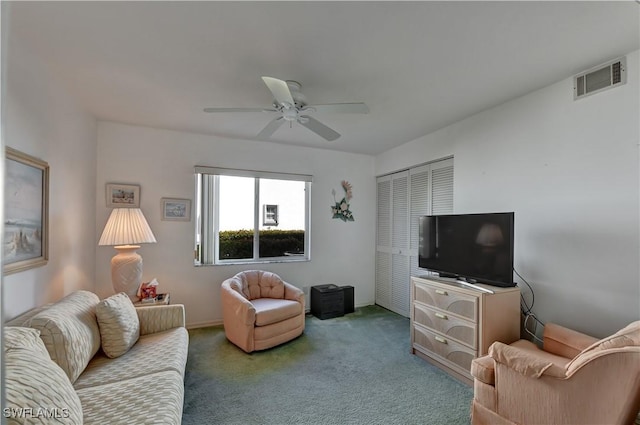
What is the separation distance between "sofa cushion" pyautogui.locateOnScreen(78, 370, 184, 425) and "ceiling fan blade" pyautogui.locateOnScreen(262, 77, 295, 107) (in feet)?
6.08

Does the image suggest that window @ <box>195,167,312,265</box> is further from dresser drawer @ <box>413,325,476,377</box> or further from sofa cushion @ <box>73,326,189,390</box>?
dresser drawer @ <box>413,325,476,377</box>

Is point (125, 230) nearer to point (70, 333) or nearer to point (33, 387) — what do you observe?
point (70, 333)

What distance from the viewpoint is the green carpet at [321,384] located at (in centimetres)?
197

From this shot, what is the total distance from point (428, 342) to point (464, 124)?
7.62 ft

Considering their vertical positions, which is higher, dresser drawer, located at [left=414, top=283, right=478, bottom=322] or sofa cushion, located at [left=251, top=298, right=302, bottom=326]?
dresser drawer, located at [left=414, top=283, right=478, bottom=322]

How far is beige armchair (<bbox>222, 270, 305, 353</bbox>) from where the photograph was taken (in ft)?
9.42

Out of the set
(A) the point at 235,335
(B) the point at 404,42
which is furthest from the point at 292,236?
(B) the point at 404,42

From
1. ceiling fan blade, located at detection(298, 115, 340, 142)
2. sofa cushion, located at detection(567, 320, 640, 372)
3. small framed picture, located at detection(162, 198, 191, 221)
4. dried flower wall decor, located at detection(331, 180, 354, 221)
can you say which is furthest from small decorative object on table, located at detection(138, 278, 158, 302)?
sofa cushion, located at detection(567, 320, 640, 372)

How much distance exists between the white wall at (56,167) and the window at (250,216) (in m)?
1.15

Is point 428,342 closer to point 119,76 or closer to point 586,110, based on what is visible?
point 586,110

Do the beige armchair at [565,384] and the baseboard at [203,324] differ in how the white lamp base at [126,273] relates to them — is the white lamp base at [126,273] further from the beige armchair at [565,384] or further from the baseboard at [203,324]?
the beige armchair at [565,384]

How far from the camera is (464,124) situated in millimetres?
3123

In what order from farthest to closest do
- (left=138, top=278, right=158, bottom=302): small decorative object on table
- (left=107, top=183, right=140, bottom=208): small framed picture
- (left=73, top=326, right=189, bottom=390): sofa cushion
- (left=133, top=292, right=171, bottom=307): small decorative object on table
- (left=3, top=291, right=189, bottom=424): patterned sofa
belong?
(left=107, top=183, right=140, bottom=208): small framed picture
(left=138, top=278, right=158, bottom=302): small decorative object on table
(left=133, top=292, right=171, bottom=307): small decorative object on table
(left=73, top=326, right=189, bottom=390): sofa cushion
(left=3, top=291, right=189, bottom=424): patterned sofa

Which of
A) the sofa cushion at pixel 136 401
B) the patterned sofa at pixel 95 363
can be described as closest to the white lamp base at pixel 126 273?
the patterned sofa at pixel 95 363
